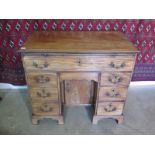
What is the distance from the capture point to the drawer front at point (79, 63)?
49.1 inches

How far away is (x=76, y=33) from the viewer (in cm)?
154

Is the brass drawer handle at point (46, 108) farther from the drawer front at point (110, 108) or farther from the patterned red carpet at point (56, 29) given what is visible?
the patterned red carpet at point (56, 29)

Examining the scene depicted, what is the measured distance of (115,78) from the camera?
4.47 ft

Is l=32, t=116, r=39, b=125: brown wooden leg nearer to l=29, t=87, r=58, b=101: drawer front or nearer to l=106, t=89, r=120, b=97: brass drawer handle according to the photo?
l=29, t=87, r=58, b=101: drawer front

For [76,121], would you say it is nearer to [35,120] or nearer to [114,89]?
[35,120]

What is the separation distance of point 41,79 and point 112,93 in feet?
2.15

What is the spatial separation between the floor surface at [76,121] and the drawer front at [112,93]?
1.17 feet

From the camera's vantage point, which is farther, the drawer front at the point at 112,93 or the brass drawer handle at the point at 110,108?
the brass drawer handle at the point at 110,108

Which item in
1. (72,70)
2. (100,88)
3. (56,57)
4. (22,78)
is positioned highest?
(56,57)

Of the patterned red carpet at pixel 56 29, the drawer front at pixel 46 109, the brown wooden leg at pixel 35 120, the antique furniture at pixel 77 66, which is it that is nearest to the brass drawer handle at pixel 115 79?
the antique furniture at pixel 77 66

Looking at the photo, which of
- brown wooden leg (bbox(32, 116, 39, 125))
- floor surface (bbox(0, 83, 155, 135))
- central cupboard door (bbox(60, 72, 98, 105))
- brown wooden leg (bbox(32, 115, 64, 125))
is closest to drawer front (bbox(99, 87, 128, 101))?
central cupboard door (bbox(60, 72, 98, 105))

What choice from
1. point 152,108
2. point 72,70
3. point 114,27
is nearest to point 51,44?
point 72,70

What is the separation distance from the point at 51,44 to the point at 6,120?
1.01m

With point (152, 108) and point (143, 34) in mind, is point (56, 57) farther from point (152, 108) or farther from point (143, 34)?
point (152, 108)
